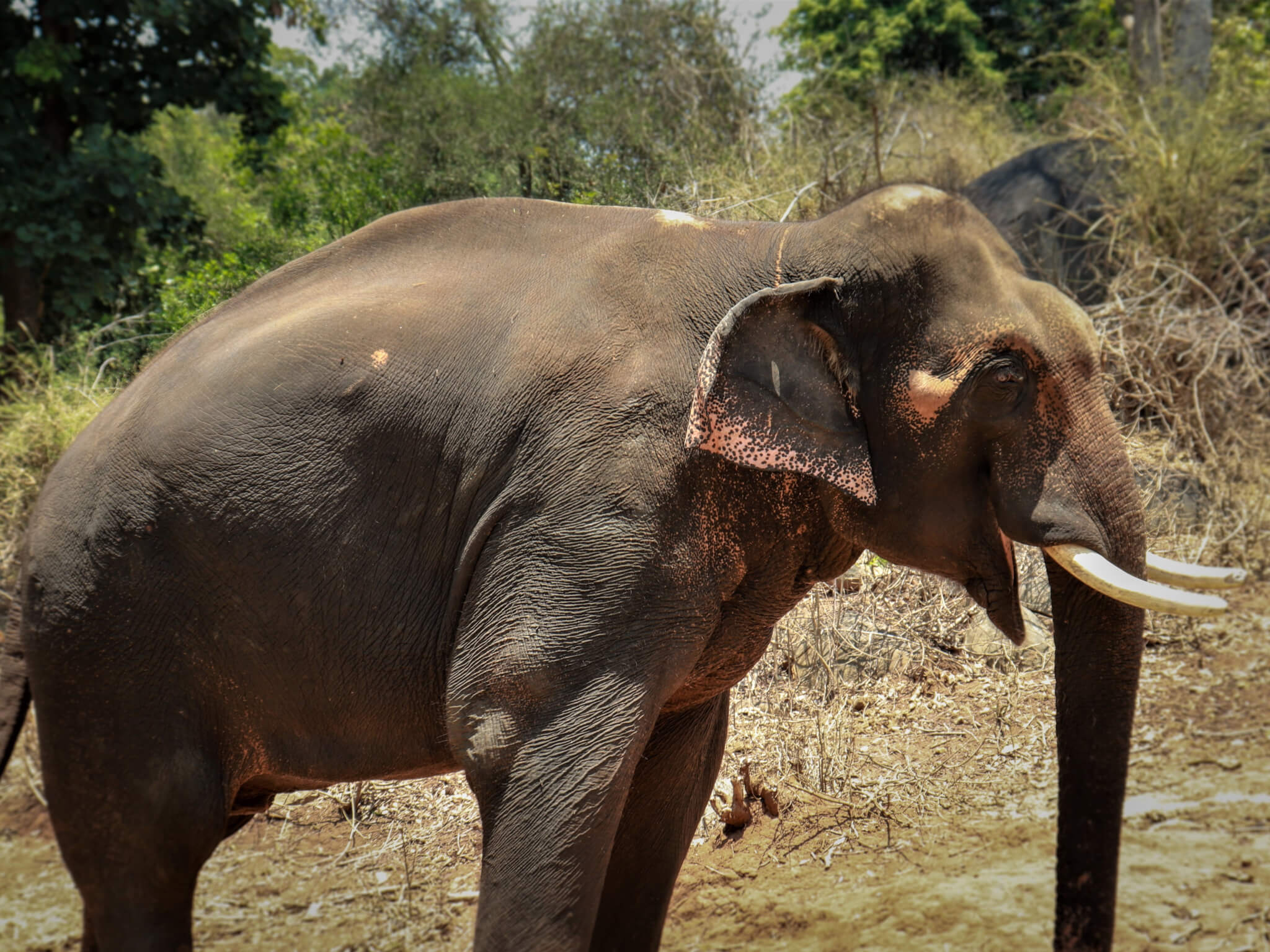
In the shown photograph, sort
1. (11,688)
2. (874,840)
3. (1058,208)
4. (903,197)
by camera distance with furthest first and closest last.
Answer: (1058,208) → (874,840) → (11,688) → (903,197)

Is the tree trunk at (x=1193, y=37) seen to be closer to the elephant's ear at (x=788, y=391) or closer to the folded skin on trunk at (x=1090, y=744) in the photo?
the folded skin on trunk at (x=1090, y=744)

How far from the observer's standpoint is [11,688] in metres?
2.84

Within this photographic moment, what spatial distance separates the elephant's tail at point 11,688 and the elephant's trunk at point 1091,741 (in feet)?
8.04

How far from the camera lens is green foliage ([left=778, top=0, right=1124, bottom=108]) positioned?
20.7 m

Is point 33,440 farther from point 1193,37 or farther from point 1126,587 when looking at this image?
point 1193,37

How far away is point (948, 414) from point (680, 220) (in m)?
0.75

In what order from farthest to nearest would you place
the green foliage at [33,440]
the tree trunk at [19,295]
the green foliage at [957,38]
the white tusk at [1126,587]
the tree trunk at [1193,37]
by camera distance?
the green foliage at [957,38] → the tree trunk at [1193,37] → the tree trunk at [19,295] → the green foliage at [33,440] → the white tusk at [1126,587]

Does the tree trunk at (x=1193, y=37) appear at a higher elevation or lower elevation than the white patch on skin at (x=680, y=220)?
higher

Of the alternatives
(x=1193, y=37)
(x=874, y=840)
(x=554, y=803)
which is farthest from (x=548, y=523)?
(x=1193, y=37)

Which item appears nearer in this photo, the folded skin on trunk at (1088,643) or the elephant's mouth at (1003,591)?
the folded skin on trunk at (1088,643)

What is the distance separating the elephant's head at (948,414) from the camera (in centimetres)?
235

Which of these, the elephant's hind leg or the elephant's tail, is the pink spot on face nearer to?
the elephant's hind leg

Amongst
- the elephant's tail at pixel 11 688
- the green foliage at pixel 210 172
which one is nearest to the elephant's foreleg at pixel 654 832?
the elephant's tail at pixel 11 688

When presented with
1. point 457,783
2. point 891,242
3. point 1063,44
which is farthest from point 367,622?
point 1063,44
